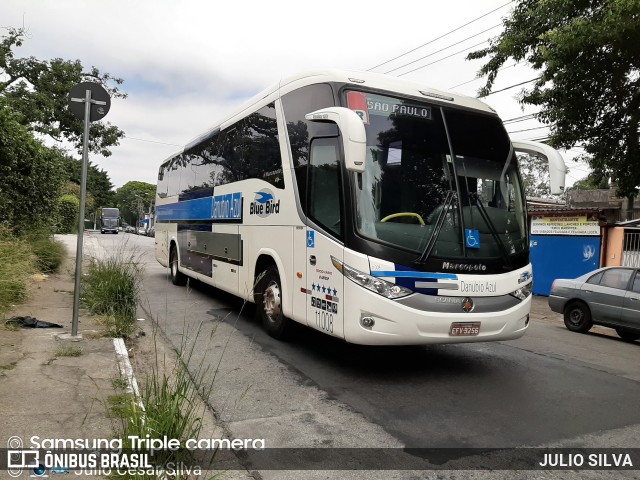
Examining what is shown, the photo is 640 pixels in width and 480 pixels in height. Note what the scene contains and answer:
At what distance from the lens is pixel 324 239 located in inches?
217

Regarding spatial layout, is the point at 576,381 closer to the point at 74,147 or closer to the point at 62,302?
the point at 62,302

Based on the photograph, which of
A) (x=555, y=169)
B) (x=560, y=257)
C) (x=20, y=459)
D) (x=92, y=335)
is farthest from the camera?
(x=560, y=257)

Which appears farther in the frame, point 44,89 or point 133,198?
point 133,198

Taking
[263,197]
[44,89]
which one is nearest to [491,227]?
[263,197]

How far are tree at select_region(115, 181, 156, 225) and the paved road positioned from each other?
328 ft

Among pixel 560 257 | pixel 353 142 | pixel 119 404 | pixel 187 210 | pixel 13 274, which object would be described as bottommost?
pixel 119 404

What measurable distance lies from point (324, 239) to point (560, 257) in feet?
42.6

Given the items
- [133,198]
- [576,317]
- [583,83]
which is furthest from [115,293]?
[133,198]

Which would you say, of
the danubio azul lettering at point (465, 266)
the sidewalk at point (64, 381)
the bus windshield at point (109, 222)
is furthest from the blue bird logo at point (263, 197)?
the bus windshield at point (109, 222)

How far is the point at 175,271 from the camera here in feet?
41.7

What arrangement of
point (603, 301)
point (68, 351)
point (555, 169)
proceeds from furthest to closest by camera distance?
1. point (603, 301)
2. point (555, 169)
3. point (68, 351)

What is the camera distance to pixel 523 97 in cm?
1211

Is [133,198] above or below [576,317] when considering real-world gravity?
above

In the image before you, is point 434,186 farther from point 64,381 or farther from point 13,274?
point 13,274
